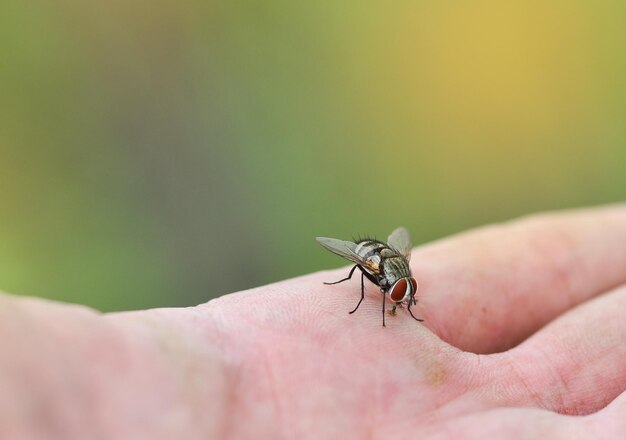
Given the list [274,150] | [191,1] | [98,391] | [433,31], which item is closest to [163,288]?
[274,150]

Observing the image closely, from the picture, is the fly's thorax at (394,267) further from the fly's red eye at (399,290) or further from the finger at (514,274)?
the finger at (514,274)

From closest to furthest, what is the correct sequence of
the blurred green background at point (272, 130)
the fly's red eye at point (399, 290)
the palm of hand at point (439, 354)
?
1. the palm of hand at point (439, 354)
2. the fly's red eye at point (399, 290)
3. the blurred green background at point (272, 130)

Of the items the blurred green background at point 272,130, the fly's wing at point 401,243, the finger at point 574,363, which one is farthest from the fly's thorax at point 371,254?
the blurred green background at point 272,130

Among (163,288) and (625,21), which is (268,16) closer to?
(163,288)

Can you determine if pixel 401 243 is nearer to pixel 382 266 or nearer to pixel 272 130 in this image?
pixel 382 266

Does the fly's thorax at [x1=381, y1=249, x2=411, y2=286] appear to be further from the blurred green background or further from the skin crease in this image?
the blurred green background
